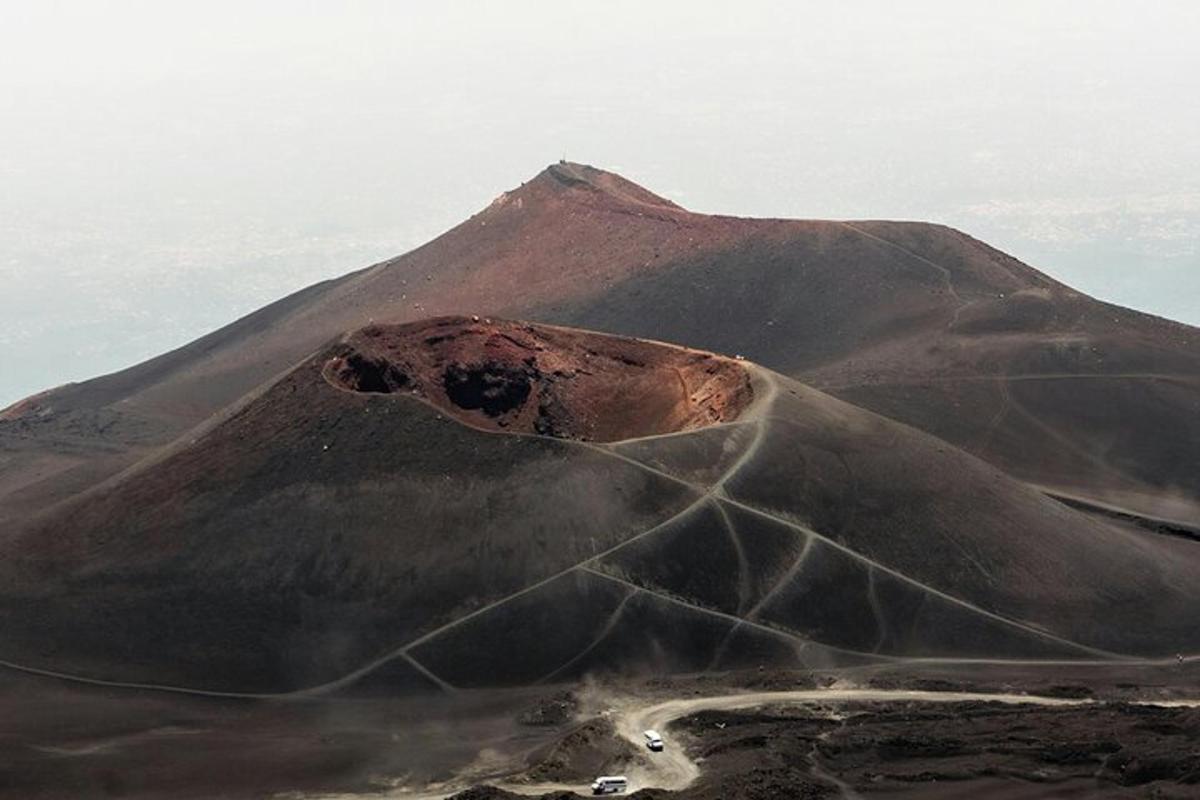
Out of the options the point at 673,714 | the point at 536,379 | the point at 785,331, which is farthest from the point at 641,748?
the point at 785,331

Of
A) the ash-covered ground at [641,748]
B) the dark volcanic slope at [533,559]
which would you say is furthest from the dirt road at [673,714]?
the dark volcanic slope at [533,559]

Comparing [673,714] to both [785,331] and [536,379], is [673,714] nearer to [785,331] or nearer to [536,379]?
[536,379]

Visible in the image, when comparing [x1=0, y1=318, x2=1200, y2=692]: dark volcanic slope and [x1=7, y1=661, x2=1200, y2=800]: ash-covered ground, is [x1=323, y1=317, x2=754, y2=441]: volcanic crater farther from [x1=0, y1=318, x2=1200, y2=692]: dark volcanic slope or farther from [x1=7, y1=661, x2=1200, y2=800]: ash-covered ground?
[x1=7, y1=661, x2=1200, y2=800]: ash-covered ground

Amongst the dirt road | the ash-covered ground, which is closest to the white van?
the dirt road

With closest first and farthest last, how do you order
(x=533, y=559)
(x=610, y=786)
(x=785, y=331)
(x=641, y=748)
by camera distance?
(x=610, y=786), (x=641, y=748), (x=533, y=559), (x=785, y=331)

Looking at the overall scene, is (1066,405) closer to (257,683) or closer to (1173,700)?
(1173,700)

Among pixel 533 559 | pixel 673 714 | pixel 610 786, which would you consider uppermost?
pixel 533 559

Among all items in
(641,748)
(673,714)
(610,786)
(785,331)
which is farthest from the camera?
(785,331)

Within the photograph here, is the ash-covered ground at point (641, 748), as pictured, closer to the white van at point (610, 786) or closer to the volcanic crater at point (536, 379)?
the white van at point (610, 786)
